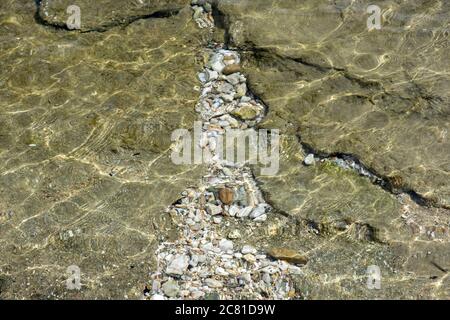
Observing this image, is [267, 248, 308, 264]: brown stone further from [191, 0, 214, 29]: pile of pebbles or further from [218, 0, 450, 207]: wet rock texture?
[191, 0, 214, 29]: pile of pebbles

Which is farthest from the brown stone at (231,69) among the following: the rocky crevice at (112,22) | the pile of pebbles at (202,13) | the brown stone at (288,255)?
the brown stone at (288,255)

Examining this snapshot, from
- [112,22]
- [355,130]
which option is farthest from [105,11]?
[355,130]

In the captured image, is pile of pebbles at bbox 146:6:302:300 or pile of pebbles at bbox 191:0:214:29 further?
pile of pebbles at bbox 191:0:214:29

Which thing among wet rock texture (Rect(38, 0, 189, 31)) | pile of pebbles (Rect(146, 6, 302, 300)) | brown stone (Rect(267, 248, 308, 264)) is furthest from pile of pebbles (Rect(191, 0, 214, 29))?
brown stone (Rect(267, 248, 308, 264))

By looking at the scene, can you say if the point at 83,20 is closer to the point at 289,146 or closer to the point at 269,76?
the point at 269,76

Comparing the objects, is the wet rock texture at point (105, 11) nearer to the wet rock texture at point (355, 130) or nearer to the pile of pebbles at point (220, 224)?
the wet rock texture at point (355, 130)

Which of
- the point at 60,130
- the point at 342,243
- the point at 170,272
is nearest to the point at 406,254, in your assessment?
the point at 342,243

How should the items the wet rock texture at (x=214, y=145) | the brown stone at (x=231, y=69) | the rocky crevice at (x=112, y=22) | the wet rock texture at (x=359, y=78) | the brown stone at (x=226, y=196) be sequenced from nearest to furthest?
the wet rock texture at (x=214, y=145) < the brown stone at (x=226, y=196) < the wet rock texture at (x=359, y=78) < the brown stone at (x=231, y=69) < the rocky crevice at (x=112, y=22)

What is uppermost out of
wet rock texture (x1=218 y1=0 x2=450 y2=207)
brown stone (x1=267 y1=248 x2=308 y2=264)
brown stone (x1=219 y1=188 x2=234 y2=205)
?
wet rock texture (x1=218 y1=0 x2=450 y2=207)
